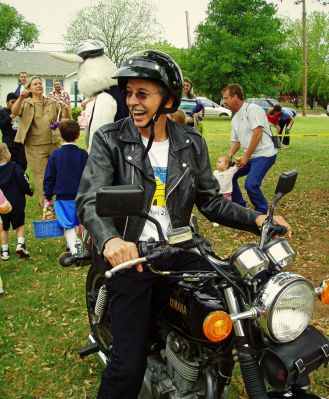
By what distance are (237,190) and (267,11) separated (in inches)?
1522

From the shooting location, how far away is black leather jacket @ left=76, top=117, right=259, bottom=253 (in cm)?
282

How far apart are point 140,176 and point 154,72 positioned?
0.60m

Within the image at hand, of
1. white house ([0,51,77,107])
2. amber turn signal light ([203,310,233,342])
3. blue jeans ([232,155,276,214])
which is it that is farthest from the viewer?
white house ([0,51,77,107])

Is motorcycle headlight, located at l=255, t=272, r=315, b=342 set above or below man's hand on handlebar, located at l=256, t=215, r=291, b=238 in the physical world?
below

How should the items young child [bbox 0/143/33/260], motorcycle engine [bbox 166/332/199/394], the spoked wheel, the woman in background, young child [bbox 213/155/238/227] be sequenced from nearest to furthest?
motorcycle engine [bbox 166/332/199/394], the spoked wheel, young child [bbox 0/143/33/260], young child [bbox 213/155/238/227], the woman in background

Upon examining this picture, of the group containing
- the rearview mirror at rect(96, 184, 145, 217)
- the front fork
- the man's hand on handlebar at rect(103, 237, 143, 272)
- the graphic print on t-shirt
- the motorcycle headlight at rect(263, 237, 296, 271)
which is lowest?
the front fork

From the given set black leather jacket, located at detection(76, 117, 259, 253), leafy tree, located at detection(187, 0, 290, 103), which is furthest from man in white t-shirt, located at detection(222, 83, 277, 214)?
leafy tree, located at detection(187, 0, 290, 103)

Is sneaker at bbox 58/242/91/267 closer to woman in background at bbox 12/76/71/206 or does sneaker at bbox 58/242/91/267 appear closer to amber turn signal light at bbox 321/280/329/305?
amber turn signal light at bbox 321/280/329/305

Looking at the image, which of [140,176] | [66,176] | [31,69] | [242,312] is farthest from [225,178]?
[31,69]

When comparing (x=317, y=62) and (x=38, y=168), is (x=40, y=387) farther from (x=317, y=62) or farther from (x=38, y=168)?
(x=317, y=62)

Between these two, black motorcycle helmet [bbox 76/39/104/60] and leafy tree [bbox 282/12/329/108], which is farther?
leafy tree [bbox 282/12/329/108]

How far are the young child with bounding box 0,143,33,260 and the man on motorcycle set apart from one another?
378 centimetres

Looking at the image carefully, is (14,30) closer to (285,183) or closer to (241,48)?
(241,48)

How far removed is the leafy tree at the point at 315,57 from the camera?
5916 cm
